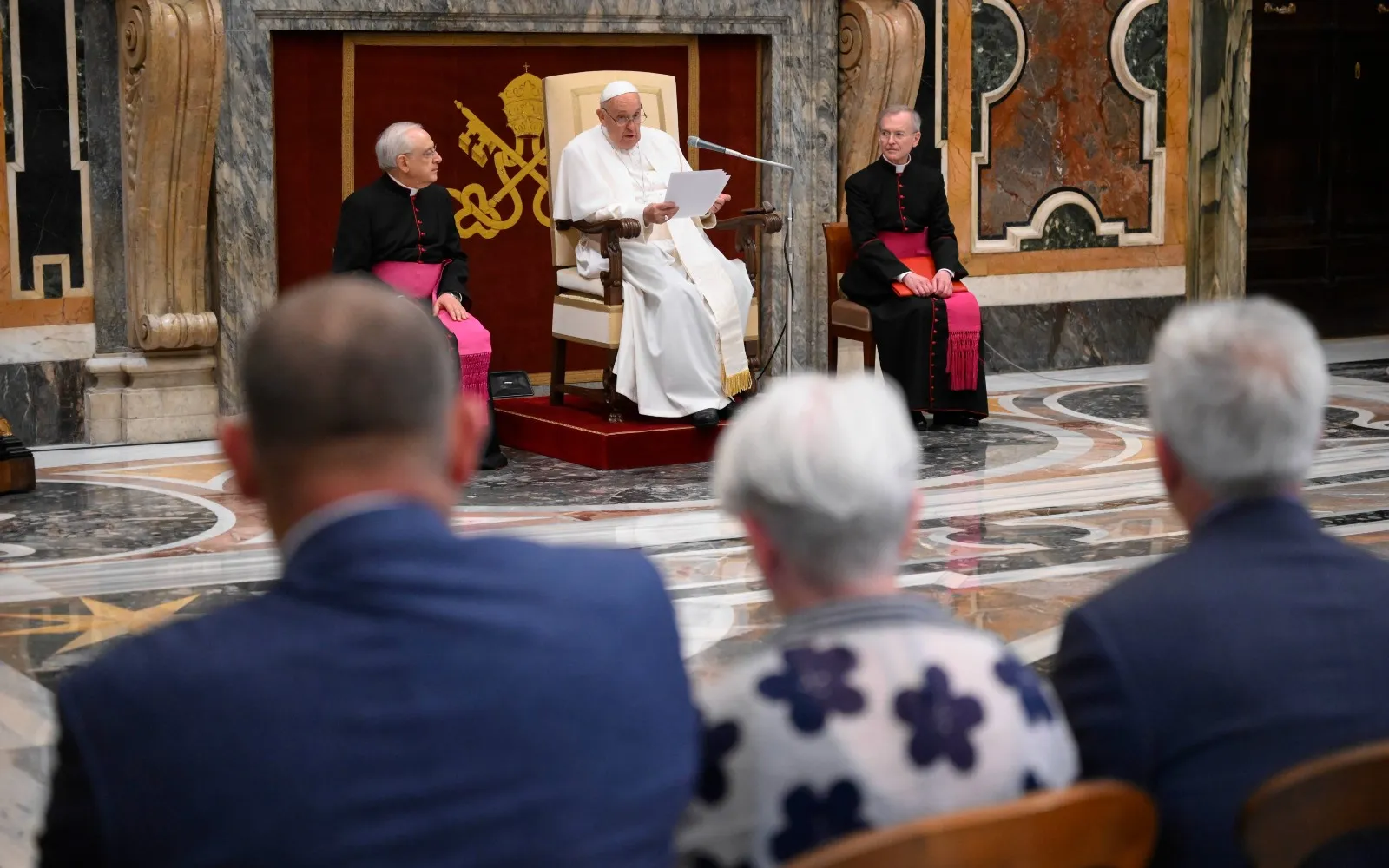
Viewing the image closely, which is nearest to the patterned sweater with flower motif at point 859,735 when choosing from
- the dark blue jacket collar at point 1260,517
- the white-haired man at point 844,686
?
the white-haired man at point 844,686

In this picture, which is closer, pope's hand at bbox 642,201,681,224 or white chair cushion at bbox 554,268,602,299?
pope's hand at bbox 642,201,681,224

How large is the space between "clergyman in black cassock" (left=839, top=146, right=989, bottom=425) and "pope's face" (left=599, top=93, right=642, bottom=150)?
1.05m

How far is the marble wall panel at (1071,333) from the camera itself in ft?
29.7

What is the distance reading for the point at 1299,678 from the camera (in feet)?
5.52

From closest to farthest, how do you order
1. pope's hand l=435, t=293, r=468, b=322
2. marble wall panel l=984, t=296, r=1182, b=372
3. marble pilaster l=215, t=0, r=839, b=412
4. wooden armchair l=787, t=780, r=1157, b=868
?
wooden armchair l=787, t=780, r=1157, b=868, pope's hand l=435, t=293, r=468, b=322, marble pilaster l=215, t=0, r=839, b=412, marble wall panel l=984, t=296, r=1182, b=372

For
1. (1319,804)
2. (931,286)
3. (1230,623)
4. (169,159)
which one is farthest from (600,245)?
(1319,804)

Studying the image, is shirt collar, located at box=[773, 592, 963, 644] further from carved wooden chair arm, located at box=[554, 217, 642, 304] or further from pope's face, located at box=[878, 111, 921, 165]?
pope's face, located at box=[878, 111, 921, 165]

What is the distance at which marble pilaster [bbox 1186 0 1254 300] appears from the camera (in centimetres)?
888

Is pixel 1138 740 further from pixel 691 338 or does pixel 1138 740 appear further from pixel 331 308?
pixel 691 338

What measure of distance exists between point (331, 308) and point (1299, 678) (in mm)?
900

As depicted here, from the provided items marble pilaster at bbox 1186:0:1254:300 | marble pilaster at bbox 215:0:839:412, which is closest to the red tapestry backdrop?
marble pilaster at bbox 215:0:839:412

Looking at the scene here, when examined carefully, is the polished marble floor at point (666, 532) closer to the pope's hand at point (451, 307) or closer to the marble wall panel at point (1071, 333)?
the pope's hand at point (451, 307)

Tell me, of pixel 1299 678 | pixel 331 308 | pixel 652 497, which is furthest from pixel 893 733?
pixel 652 497

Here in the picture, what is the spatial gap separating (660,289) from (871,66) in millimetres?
2057
